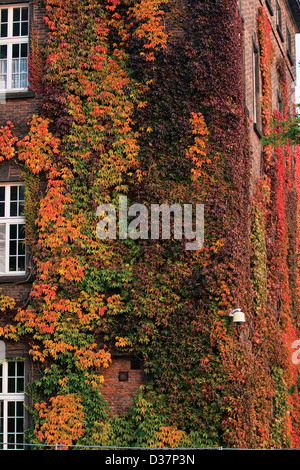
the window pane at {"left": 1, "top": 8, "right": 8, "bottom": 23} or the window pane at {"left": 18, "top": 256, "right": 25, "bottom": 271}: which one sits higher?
the window pane at {"left": 1, "top": 8, "right": 8, "bottom": 23}

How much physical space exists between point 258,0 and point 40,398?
43.5 ft

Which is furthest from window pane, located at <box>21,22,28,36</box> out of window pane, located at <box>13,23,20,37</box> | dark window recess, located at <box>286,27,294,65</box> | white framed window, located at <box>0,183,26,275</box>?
dark window recess, located at <box>286,27,294,65</box>

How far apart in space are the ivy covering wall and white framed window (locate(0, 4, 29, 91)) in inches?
22.3

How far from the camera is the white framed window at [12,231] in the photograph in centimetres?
1862

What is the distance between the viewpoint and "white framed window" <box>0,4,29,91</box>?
19359 mm

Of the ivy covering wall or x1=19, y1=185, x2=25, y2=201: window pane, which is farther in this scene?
x1=19, y1=185, x2=25, y2=201: window pane

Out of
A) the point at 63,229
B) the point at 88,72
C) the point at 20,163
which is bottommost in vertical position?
the point at 63,229

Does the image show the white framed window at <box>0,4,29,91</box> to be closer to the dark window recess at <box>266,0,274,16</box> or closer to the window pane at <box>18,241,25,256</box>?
the window pane at <box>18,241,25,256</box>

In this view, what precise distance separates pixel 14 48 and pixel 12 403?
8.28 metres

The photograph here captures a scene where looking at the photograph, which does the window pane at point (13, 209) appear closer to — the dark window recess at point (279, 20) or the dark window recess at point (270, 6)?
the dark window recess at point (270, 6)

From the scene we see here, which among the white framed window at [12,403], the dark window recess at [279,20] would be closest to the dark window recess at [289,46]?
the dark window recess at [279,20]

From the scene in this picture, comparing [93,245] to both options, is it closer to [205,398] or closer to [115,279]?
[115,279]
